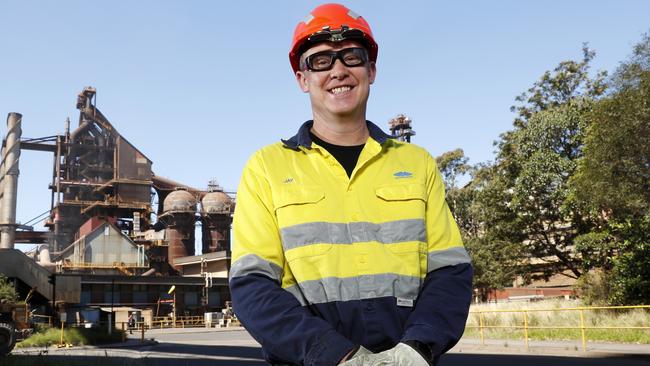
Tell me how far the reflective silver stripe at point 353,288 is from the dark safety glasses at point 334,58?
0.82m

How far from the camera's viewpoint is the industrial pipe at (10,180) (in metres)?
68.8

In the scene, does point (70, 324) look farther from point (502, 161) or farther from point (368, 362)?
point (368, 362)

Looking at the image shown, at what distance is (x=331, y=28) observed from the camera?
2.46m

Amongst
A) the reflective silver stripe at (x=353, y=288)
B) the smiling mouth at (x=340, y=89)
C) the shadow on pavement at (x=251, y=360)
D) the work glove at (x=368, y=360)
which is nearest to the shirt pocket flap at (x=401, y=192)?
the reflective silver stripe at (x=353, y=288)

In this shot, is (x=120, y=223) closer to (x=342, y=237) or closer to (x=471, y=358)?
(x=471, y=358)

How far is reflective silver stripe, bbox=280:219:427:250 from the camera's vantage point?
2.24 meters

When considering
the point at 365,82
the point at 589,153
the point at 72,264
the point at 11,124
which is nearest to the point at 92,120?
the point at 11,124

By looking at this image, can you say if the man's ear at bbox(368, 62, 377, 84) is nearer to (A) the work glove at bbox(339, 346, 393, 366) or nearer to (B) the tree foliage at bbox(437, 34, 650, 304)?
(A) the work glove at bbox(339, 346, 393, 366)

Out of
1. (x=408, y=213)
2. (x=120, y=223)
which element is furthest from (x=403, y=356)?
(x=120, y=223)

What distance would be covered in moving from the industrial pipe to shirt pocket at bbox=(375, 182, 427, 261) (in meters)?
73.5

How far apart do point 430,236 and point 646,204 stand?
77.7ft

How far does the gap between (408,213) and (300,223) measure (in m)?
0.40

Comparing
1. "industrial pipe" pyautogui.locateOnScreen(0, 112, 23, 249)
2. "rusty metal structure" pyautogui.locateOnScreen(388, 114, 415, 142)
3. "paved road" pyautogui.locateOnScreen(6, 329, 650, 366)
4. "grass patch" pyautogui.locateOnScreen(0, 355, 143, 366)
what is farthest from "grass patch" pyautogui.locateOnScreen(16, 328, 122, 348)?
"rusty metal structure" pyautogui.locateOnScreen(388, 114, 415, 142)

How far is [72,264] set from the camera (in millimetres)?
66688
